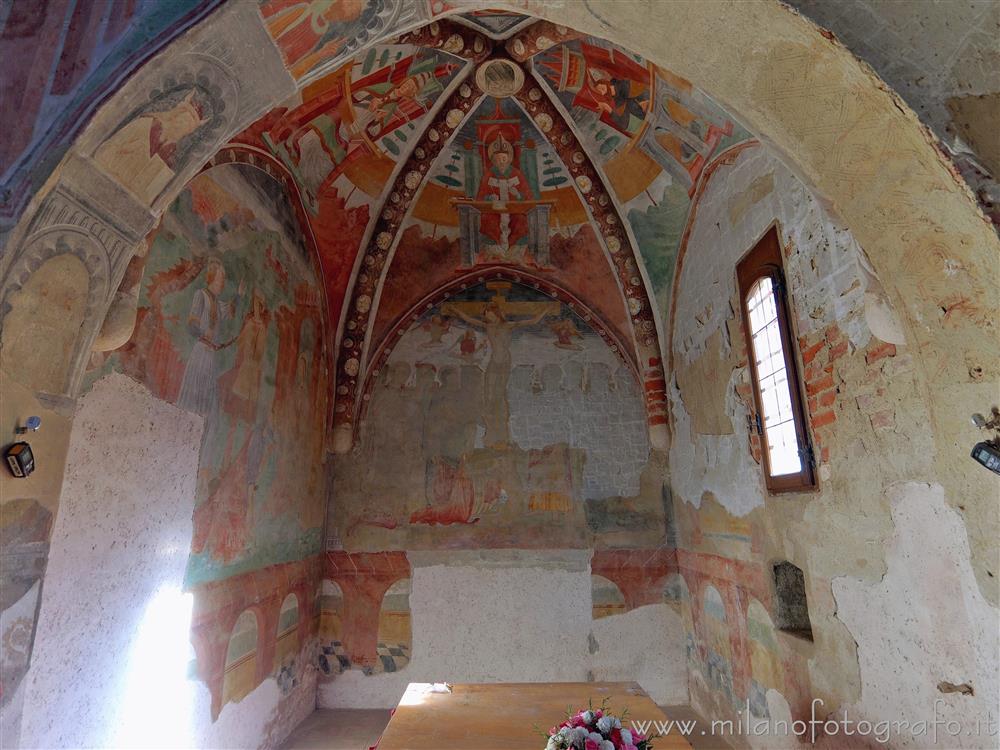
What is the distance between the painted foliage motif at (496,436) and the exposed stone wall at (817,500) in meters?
1.65

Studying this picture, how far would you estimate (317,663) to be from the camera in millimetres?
7984

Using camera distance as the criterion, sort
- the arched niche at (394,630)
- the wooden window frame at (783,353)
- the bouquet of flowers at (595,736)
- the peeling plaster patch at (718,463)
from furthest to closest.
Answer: the arched niche at (394,630), the peeling plaster patch at (718,463), the wooden window frame at (783,353), the bouquet of flowers at (595,736)

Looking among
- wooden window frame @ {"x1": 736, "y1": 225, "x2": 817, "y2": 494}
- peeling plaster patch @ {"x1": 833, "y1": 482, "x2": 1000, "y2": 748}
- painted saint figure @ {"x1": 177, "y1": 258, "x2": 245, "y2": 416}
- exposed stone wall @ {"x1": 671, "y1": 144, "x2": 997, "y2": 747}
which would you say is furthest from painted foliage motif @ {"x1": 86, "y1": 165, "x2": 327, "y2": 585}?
peeling plaster patch @ {"x1": 833, "y1": 482, "x2": 1000, "y2": 748}

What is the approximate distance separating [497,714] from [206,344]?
159 inches

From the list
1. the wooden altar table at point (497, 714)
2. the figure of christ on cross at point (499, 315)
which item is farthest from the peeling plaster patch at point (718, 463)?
the figure of christ on cross at point (499, 315)

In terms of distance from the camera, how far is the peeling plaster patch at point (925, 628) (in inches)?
121

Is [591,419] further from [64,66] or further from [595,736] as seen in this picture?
[64,66]

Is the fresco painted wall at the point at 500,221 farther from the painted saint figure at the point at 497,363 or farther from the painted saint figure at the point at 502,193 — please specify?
the painted saint figure at the point at 497,363

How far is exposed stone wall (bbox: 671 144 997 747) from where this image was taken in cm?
346

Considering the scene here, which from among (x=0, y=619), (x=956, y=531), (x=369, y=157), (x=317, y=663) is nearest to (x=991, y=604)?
(x=956, y=531)

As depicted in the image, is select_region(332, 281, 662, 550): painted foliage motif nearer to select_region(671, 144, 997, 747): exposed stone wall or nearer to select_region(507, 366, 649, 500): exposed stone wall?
select_region(507, 366, 649, 500): exposed stone wall

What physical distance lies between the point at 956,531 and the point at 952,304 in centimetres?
158

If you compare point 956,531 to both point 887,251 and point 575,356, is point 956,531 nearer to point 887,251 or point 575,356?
point 887,251

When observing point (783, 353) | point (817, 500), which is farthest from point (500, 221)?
point (817, 500)
